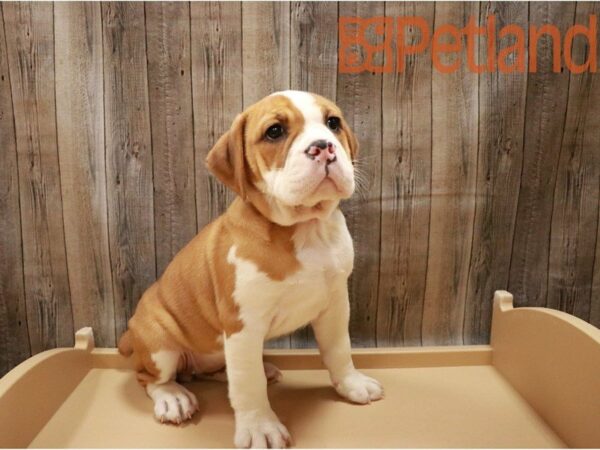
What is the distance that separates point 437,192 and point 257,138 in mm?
732

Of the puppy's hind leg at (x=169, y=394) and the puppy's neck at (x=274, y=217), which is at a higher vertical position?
the puppy's neck at (x=274, y=217)

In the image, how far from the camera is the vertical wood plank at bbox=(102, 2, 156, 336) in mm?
1536

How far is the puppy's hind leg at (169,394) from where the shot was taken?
4.43ft

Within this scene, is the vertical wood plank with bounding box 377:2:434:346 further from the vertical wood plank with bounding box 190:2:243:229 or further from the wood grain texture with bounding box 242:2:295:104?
the vertical wood plank with bounding box 190:2:243:229

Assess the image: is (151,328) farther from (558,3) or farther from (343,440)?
(558,3)

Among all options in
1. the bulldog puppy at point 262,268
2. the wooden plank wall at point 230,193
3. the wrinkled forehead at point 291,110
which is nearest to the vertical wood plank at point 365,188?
the wooden plank wall at point 230,193

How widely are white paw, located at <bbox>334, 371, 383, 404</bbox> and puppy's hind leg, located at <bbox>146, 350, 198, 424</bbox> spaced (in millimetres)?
422

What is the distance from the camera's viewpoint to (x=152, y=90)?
1563 mm

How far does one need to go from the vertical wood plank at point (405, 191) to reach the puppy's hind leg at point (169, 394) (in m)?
0.68

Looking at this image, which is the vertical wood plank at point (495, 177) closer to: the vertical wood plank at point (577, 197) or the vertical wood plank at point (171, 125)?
the vertical wood plank at point (577, 197)

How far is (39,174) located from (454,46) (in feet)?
4.55

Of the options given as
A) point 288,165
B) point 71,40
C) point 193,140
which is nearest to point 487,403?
point 288,165

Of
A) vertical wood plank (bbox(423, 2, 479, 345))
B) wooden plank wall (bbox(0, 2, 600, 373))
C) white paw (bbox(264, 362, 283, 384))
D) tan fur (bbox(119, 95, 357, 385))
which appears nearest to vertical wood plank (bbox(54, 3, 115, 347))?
wooden plank wall (bbox(0, 2, 600, 373))

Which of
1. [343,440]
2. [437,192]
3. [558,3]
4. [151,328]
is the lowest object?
[343,440]
